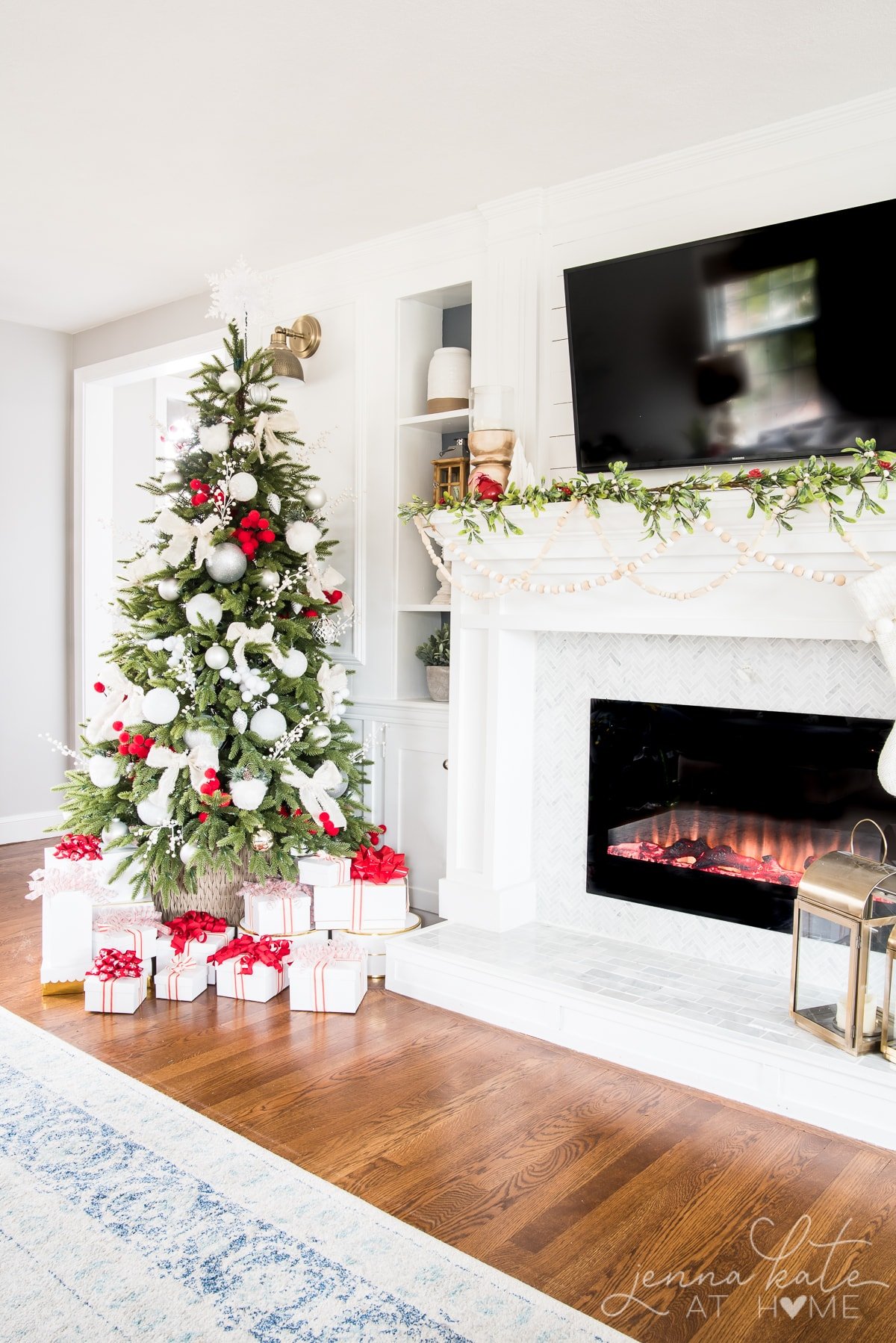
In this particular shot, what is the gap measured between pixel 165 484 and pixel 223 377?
1.37ft

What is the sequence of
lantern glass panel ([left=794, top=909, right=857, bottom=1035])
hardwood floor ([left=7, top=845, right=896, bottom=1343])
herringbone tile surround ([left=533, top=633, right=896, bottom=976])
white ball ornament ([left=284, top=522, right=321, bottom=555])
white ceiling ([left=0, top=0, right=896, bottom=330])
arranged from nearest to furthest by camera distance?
1. hardwood floor ([left=7, top=845, right=896, bottom=1343])
2. white ceiling ([left=0, top=0, right=896, bottom=330])
3. lantern glass panel ([left=794, top=909, right=857, bottom=1035])
4. herringbone tile surround ([left=533, top=633, right=896, bottom=976])
5. white ball ornament ([left=284, top=522, right=321, bottom=555])

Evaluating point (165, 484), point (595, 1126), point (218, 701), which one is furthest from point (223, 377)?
point (595, 1126)

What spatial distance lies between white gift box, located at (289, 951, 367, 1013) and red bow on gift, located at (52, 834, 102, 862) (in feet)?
2.70

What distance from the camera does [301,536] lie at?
→ 346cm

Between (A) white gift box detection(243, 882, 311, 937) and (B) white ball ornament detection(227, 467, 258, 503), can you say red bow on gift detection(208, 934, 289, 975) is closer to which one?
(A) white gift box detection(243, 882, 311, 937)

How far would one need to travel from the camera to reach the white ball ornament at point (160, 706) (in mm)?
3236

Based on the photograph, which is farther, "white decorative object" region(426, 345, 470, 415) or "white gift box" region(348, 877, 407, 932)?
"white decorative object" region(426, 345, 470, 415)

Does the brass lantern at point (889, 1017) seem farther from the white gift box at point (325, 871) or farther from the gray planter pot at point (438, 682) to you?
the gray planter pot at point (438, 682)

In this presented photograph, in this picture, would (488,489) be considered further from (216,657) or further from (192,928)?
(192,928)

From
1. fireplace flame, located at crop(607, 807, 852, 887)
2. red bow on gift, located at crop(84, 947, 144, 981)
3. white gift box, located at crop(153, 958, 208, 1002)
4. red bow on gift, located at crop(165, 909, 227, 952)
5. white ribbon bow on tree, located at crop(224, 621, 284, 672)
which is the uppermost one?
white ribbon bow on tree, located at crop(224, 621, 284, 672)

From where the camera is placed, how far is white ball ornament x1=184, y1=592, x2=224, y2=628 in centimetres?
330

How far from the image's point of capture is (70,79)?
2.70m

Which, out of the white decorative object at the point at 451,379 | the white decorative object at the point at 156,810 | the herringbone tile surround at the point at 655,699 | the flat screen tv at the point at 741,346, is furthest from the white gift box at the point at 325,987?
the white decorative object at the point at 451,379

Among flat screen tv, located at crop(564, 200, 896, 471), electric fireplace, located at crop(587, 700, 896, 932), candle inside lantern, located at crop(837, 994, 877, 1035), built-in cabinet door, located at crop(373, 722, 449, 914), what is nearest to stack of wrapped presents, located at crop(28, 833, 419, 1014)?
built-in cabinet door, located at crop(373, 722, 449, 914)
